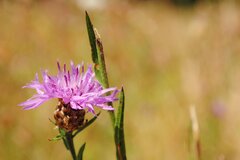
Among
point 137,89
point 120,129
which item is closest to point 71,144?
point 120,129

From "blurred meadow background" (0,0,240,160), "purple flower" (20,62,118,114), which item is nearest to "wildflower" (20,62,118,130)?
→ "purple flower" (20,62,118,114)

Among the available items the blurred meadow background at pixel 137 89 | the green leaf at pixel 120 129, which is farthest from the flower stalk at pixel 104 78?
the blurred meadow background at pixel 137 89

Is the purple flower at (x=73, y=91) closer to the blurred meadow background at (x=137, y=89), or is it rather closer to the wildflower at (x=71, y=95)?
the wildflower at (x=71, y=95)

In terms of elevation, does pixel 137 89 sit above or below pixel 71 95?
below

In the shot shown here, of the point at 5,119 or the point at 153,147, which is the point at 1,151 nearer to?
the point at 5,119

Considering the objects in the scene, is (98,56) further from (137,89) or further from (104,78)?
(137,89)

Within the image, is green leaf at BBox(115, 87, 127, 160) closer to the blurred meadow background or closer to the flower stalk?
the flower stalk
